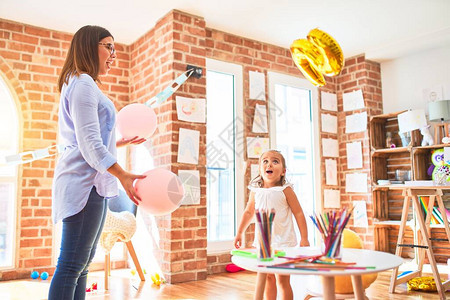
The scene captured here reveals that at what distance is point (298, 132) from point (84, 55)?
11.1 feet

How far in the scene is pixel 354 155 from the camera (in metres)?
4.69

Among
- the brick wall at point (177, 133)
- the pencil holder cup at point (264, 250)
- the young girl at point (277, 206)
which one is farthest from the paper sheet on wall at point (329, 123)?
the pencil holder cup at point (264, 250)

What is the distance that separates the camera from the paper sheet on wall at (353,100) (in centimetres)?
468

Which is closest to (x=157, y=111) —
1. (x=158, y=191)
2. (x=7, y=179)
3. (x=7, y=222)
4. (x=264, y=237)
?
(x=7, y=179)

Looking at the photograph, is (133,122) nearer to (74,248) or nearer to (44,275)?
(74,248)

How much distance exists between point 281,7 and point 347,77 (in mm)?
1689

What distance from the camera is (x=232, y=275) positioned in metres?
3.60

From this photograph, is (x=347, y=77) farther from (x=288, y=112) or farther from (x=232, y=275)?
(x=232, y=275)

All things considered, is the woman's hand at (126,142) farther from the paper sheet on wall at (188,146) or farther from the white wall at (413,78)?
the white wall at (413,78)

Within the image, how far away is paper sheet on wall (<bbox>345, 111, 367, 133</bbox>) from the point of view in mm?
4635

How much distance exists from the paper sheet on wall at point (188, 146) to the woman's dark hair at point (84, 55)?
1976 mm

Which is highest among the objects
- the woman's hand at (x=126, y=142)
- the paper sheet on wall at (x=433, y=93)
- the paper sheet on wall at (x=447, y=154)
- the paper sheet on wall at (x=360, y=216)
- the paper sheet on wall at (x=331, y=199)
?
the paper sheet on wall at (x=433, y=93)

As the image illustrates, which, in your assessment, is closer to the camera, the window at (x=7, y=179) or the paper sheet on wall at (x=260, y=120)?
the window at (x=7, y=179)

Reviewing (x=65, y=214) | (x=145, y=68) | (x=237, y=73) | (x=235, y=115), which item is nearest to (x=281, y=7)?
(x=237, y=73)
